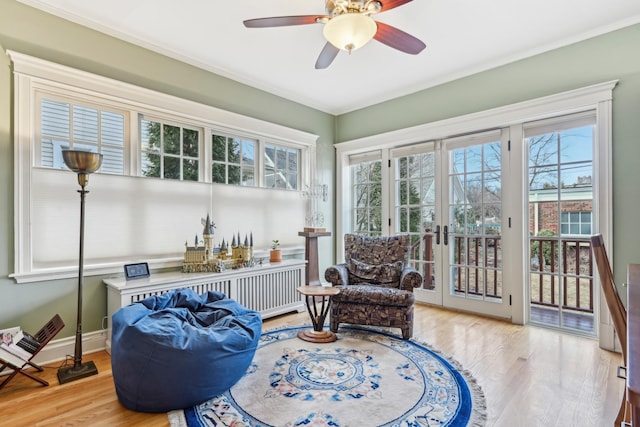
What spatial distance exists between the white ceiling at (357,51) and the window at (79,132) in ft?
2.35

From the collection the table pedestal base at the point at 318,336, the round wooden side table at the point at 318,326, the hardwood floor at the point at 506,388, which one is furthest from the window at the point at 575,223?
the table pedestal base at the point at 318,336

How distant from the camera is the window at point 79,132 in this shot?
261 centimetres

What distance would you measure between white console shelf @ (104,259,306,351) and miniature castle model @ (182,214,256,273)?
0.31ft

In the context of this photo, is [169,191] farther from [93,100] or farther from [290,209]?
[290,209]

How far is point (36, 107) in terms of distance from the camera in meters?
2.55

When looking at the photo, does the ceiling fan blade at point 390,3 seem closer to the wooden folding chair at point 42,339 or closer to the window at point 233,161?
the window at point 233,161

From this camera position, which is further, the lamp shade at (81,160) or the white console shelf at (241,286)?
the white console shelf at (241,286)

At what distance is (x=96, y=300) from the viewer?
2785 millimetres

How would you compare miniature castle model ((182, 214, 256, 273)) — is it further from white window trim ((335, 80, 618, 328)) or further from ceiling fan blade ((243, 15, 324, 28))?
ceiling fan blade ((243, 15, 324, 28))

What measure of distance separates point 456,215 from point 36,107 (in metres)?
4.24

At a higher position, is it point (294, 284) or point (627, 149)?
point (627, 149)

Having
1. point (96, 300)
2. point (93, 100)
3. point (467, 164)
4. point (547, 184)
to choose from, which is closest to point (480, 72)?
point (467, 164)

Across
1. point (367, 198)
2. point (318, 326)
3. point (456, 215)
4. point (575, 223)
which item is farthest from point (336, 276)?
point (575, 223)

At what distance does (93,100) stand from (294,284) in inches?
107
